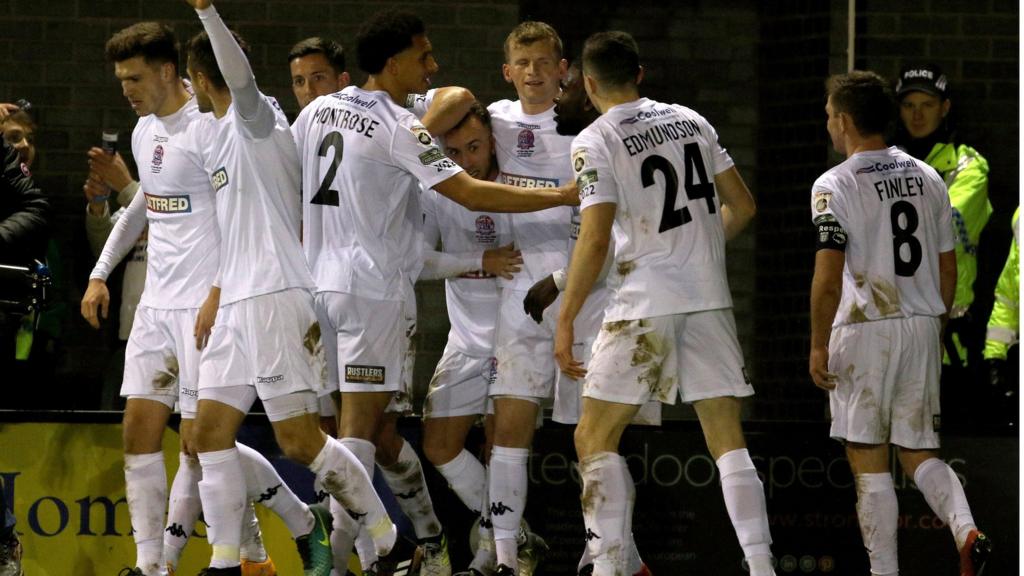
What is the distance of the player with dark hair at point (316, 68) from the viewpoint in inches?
292

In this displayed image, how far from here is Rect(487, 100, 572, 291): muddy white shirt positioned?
688cm

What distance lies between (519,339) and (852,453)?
1.48m

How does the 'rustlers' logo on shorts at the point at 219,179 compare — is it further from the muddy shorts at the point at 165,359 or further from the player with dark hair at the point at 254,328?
the muddy shorts at the point at 165,359

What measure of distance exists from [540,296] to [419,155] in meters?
0.86

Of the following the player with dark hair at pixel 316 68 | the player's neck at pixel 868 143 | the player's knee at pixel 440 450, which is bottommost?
the player's knee at pixel 440 450

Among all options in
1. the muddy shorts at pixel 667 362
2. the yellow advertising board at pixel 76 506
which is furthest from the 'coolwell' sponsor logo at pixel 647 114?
the yellow advertising board at pixel 76 506

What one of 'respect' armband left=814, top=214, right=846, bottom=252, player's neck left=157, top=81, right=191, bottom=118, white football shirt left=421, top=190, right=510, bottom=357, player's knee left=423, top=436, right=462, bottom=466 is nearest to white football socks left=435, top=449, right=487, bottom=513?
player's knee left=423, top=436, right=462, bottom=466

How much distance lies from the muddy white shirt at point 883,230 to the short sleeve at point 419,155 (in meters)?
1.57

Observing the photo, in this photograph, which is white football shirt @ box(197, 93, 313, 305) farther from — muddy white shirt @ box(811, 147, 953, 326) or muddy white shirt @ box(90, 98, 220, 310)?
muddy white shirt @ box(811, 147, 953, 326)

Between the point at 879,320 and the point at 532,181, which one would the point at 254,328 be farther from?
the point at 879,320

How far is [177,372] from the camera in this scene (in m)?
6.32

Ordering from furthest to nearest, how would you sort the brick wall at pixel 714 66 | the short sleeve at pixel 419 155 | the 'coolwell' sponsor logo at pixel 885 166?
1. the brick wall at pixel 714 66
2. the 'coolwell' sponsor logo at pixel 885 166
3. the short sleeve at pixel 419 155

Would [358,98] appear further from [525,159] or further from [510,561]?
[510,561]

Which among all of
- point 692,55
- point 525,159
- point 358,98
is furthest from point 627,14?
point 358,98
